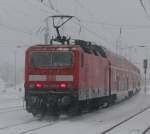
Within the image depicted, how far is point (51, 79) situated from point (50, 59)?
0.82 metres

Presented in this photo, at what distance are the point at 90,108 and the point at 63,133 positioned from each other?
1021 centimetres

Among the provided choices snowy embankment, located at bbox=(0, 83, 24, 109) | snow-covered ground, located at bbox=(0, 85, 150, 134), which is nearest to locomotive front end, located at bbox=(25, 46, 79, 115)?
snow-covered ground, located at bbox=(0, 85, 150, 134)

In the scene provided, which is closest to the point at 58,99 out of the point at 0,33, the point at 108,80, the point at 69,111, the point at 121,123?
the point at 69,111

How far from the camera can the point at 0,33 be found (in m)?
110

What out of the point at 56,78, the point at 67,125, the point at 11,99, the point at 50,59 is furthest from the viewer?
the point at 11,99

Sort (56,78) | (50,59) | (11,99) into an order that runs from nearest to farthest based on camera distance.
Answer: (56,78)
(50,59)
(11,99)

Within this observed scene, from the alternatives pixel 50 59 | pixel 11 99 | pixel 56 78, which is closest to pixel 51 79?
pixel 56 78

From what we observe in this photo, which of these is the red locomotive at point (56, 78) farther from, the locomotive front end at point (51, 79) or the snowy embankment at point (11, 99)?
the snowy embankment at point (11, 99)

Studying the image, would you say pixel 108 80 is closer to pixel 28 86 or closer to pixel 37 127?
pixel 28 86

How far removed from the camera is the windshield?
22.7 m

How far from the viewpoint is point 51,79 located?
2259 cm

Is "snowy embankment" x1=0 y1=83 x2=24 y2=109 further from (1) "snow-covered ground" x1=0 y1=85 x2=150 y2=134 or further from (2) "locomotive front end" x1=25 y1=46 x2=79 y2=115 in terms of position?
(1) "snow-covered ground" x1=0 y1=85 x2=150 y2=134

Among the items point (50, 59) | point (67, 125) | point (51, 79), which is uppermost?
point (50, 59)

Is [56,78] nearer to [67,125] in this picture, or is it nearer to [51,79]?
[51,79]
